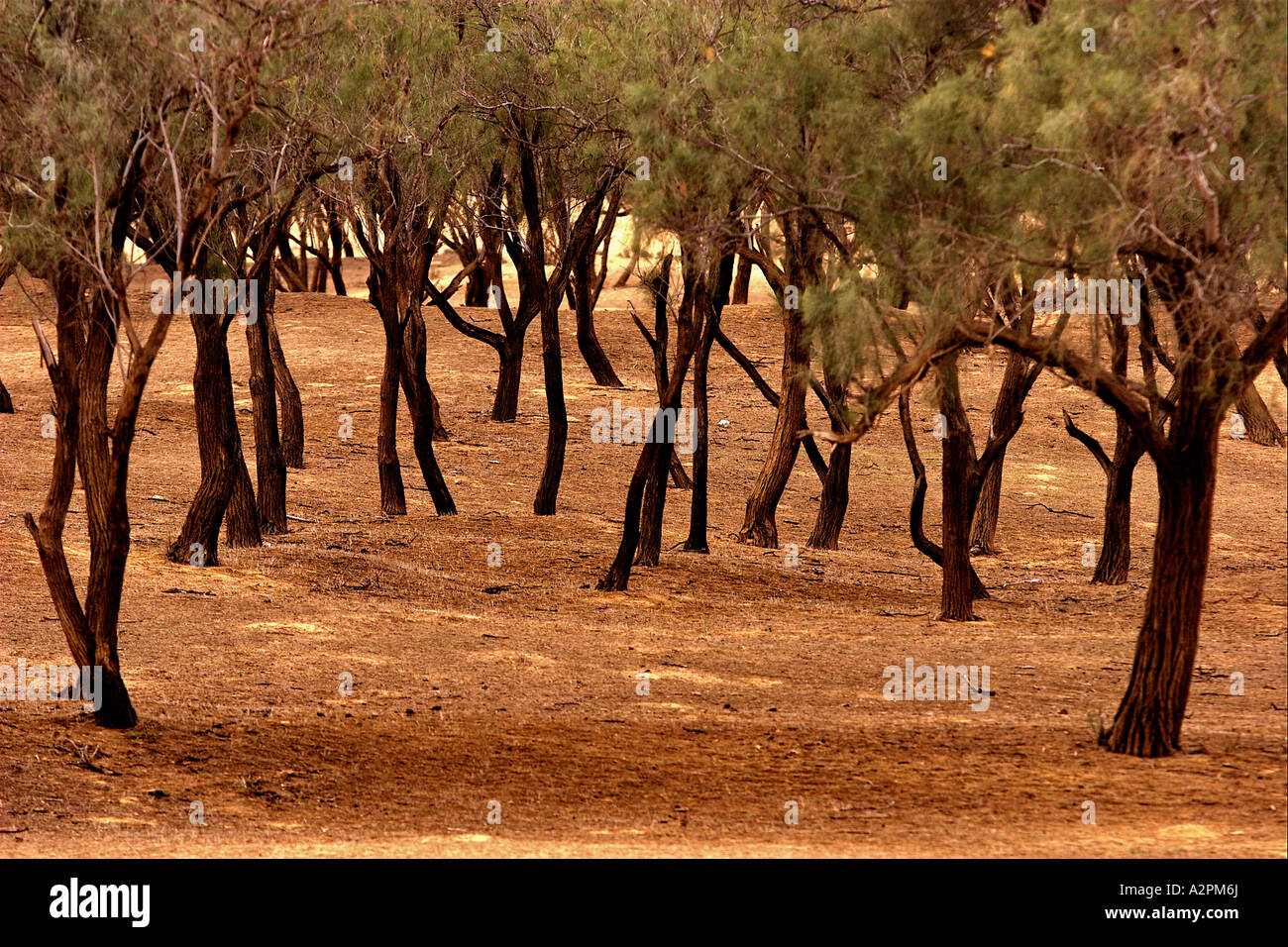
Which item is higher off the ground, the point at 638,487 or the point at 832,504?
the point at 638,487

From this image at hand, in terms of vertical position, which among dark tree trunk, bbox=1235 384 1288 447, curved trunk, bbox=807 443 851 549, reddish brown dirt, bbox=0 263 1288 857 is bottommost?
reddish brown dirt, bbox=0 263 1288 857

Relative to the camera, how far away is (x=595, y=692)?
10.5m

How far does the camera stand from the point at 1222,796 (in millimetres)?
7652

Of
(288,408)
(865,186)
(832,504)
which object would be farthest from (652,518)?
(865,186)

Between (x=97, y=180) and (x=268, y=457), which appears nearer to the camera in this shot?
(x=97, y=180)

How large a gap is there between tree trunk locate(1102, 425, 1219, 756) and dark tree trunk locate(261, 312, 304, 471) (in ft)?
46.1

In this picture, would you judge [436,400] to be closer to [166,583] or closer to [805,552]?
[805,552]

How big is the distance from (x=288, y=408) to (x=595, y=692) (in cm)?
1079

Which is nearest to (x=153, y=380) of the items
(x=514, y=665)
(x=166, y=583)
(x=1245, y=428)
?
(x=166, y=583)

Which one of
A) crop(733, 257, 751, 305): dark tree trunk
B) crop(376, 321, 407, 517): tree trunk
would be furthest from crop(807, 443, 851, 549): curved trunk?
crop(733, 257, 751, 305): dark tree trunk

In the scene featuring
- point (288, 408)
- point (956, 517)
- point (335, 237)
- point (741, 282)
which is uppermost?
point (335, 237)

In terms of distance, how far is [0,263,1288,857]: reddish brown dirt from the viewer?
7.43m

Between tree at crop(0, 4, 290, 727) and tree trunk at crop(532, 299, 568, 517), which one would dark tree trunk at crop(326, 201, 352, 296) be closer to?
tree trunk at crop(532, 299, 568, 517)

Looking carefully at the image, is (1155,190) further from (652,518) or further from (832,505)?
(832,505)
